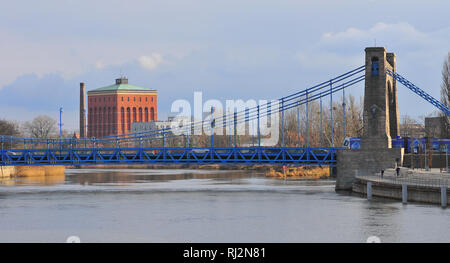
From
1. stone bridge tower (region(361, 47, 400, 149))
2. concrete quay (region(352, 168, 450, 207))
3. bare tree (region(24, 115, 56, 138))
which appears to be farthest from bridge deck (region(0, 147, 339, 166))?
bare tree (region(24, 115, 56, 138))

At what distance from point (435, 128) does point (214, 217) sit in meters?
68.7

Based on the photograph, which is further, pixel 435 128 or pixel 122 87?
pixel 122 87

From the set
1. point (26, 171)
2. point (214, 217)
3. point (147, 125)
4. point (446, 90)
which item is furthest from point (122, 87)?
point (214, 217)

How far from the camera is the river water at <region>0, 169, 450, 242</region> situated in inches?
1346

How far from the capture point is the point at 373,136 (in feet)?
190

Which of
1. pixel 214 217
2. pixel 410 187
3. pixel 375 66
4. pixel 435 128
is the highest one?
pixel 375 66

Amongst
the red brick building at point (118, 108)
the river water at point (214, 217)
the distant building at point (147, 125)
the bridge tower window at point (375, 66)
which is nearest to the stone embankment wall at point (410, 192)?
the river water at point (214, 217)

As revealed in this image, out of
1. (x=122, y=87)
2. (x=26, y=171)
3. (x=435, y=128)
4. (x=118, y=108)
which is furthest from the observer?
(x=122, y=87)

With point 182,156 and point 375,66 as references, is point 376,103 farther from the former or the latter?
point 182,156

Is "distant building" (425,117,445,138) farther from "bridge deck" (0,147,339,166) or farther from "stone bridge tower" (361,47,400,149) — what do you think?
"stone bridge tower" (361,47,400,149)

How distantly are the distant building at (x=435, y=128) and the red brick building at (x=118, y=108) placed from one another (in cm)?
8529

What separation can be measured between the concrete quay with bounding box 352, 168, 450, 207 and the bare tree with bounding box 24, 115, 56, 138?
80027mm

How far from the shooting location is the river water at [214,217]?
112 ft
